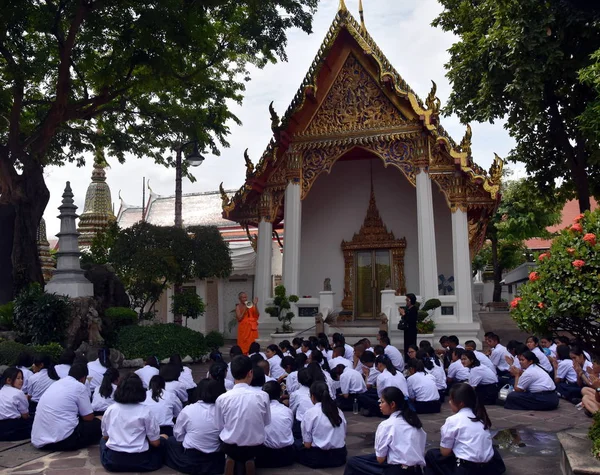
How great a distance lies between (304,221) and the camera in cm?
2023

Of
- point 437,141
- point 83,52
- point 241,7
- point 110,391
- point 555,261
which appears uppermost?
point 241,7

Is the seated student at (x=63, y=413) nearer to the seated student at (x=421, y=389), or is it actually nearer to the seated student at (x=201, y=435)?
the seated student at (x=201, y=435)

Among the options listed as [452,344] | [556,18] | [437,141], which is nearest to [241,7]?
[437,141]

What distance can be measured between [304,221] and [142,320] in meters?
6.52

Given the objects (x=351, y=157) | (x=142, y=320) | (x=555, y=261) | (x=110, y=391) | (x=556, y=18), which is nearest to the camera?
(x=555, y=261)

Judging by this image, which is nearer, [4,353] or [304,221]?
[4,353]

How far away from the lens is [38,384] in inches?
328

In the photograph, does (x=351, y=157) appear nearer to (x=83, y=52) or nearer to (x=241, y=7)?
(x=241, y=7)

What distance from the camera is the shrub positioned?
12633 mm

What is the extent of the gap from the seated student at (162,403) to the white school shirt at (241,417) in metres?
1.69

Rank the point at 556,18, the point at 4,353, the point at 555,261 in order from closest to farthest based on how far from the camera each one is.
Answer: the point at 555,261
the point at 4,353
the point at 556,18

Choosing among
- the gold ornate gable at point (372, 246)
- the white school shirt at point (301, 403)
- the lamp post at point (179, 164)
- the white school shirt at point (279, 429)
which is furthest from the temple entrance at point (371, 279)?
the white school shirt at point (279, 429)

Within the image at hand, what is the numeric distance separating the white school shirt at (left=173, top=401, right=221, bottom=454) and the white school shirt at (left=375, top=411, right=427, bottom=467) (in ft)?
5.82

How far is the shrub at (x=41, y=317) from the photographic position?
41.4 feet
